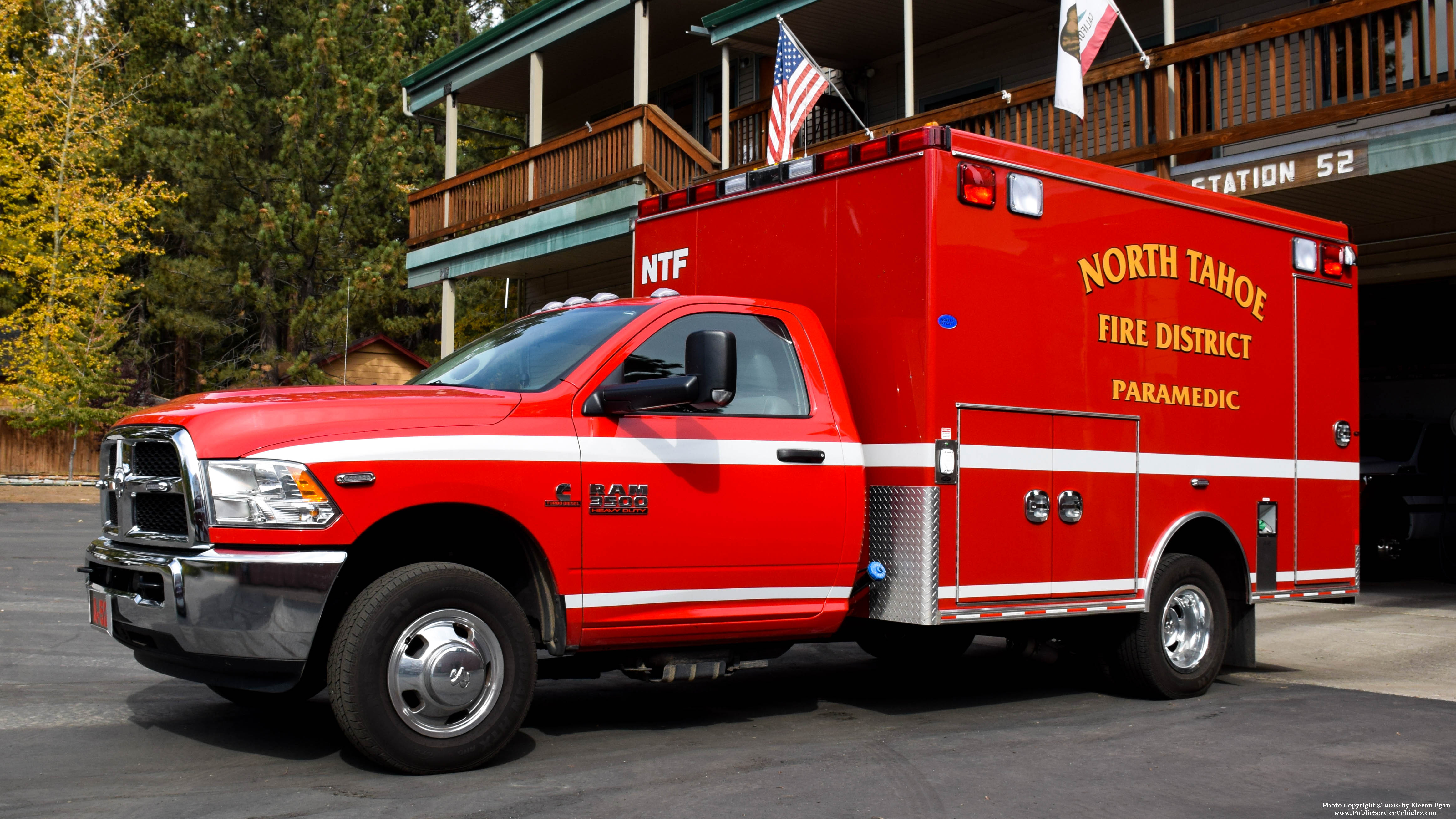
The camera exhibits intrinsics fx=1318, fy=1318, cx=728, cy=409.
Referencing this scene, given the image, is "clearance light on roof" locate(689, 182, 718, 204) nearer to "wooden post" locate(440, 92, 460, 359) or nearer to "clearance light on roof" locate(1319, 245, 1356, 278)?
"clearance light on roof" locate(1319, 245, 1356, 278)

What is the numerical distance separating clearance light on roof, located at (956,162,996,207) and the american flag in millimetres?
7678

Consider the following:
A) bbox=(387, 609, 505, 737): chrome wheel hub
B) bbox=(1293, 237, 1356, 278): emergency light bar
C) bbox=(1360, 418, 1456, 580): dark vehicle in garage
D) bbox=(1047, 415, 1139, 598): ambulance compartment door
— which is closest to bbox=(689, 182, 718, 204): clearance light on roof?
bbox=(1047, 415, 1139, 598): ambulance compartment door

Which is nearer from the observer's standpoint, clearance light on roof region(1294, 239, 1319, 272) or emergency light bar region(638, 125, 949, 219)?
emergency light bar region(638, 125, 949, 219)

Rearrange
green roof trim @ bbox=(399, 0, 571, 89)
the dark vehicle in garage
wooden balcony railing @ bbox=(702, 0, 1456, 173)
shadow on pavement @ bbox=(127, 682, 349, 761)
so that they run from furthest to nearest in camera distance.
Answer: green roof trim @ bbox=(399, 0, 571, 89) < the dark vehicle in garage < wooden balcony railing @ bbox=(702, 0, 1456, 173) < shadow on pavement @ bbox=(127, 682, 349, 761)

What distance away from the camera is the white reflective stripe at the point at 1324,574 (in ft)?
26.8

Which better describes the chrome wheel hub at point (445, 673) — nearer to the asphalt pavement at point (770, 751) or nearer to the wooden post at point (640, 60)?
the asphalt pavement at point (770, 751)

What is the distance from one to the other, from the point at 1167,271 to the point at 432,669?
15.3 ft

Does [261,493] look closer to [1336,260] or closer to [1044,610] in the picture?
[1044,610]

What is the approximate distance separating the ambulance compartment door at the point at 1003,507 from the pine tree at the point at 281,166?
26260 millimetres

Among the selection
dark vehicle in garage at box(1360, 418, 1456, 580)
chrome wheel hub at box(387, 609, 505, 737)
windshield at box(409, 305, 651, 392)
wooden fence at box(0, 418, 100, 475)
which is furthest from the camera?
wooden fence at box(0, 418, 100, 475)

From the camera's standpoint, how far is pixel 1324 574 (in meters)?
8.30

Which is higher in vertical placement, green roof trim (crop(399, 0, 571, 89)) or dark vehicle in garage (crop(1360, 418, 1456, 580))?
green roof trim (crop(399, 0, 571, 89))

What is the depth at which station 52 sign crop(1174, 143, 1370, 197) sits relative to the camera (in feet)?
35.1

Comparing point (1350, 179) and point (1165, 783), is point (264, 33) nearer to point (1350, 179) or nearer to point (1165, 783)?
point (1350, 179)
